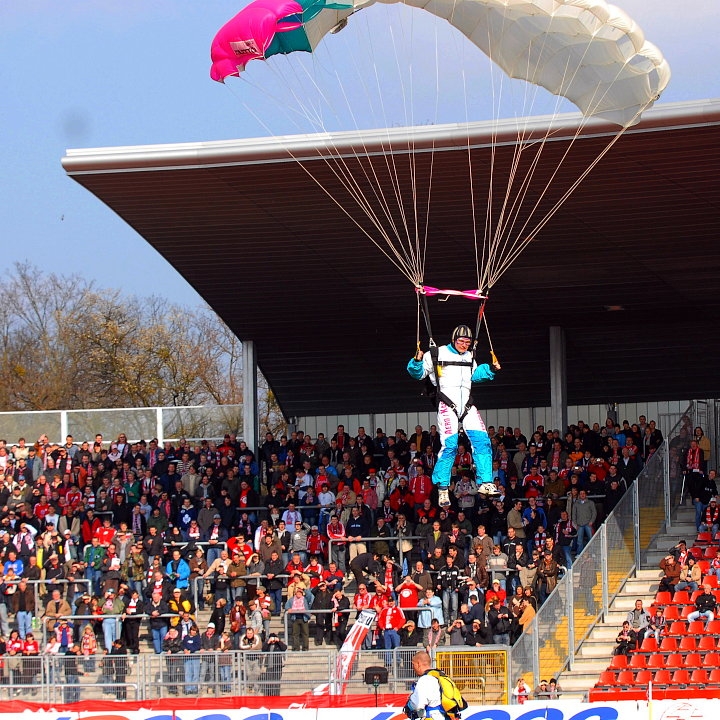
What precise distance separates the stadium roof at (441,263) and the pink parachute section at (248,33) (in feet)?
12.2

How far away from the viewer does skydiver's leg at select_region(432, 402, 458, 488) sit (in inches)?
589

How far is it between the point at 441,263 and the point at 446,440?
7638 millimetres

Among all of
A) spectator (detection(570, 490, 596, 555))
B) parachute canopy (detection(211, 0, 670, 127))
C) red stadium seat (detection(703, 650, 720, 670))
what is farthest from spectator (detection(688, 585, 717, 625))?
parachute canopy (detection(211, 0, 670, 127))

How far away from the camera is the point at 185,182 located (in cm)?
1969

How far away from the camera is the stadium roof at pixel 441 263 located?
19.0m

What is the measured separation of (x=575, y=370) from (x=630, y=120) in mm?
11022

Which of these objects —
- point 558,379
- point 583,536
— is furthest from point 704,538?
point 558,379

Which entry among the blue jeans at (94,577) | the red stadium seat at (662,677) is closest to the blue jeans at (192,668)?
the blue jeans at (94,577)

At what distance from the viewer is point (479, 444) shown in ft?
50.0

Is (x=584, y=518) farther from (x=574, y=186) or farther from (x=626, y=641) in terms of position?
(x=574, y=186)

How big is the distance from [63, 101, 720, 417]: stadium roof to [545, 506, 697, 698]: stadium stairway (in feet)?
13.3

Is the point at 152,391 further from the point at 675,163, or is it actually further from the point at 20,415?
the point at 675,163

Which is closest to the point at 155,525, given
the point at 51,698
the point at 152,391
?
the point at 51,698

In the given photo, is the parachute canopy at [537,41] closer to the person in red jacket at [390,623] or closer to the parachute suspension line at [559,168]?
the parachute suspension line at [559,168]
